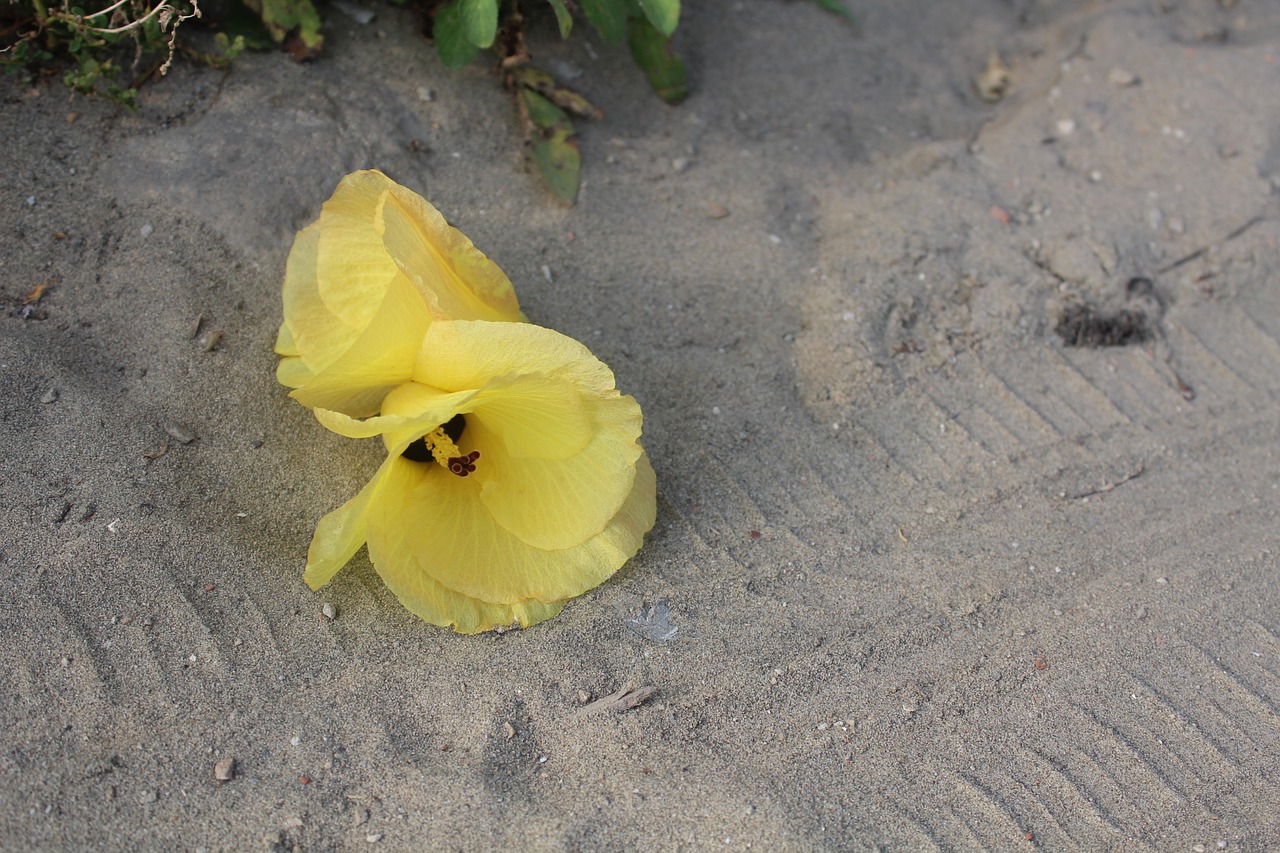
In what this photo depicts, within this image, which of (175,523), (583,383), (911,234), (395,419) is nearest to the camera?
(395,419)

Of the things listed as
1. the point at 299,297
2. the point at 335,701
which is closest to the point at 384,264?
the point at 299,297

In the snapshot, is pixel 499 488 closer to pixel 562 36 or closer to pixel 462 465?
pixel 462 465

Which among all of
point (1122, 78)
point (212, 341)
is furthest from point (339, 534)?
point (1122, 78)

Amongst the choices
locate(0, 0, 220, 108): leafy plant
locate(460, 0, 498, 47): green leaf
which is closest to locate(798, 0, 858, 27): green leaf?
locate(460, 0, 498, 47): green leaf

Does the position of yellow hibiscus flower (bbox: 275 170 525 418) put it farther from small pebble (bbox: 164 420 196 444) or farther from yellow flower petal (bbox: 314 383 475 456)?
small pebble (bbox: 164 420 196 444)

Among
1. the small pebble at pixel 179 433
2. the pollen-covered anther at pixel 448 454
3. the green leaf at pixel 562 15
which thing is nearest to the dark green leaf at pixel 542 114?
the green leaf at pixel 562 15

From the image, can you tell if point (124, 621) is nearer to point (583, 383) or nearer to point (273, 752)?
point (273, 752)
